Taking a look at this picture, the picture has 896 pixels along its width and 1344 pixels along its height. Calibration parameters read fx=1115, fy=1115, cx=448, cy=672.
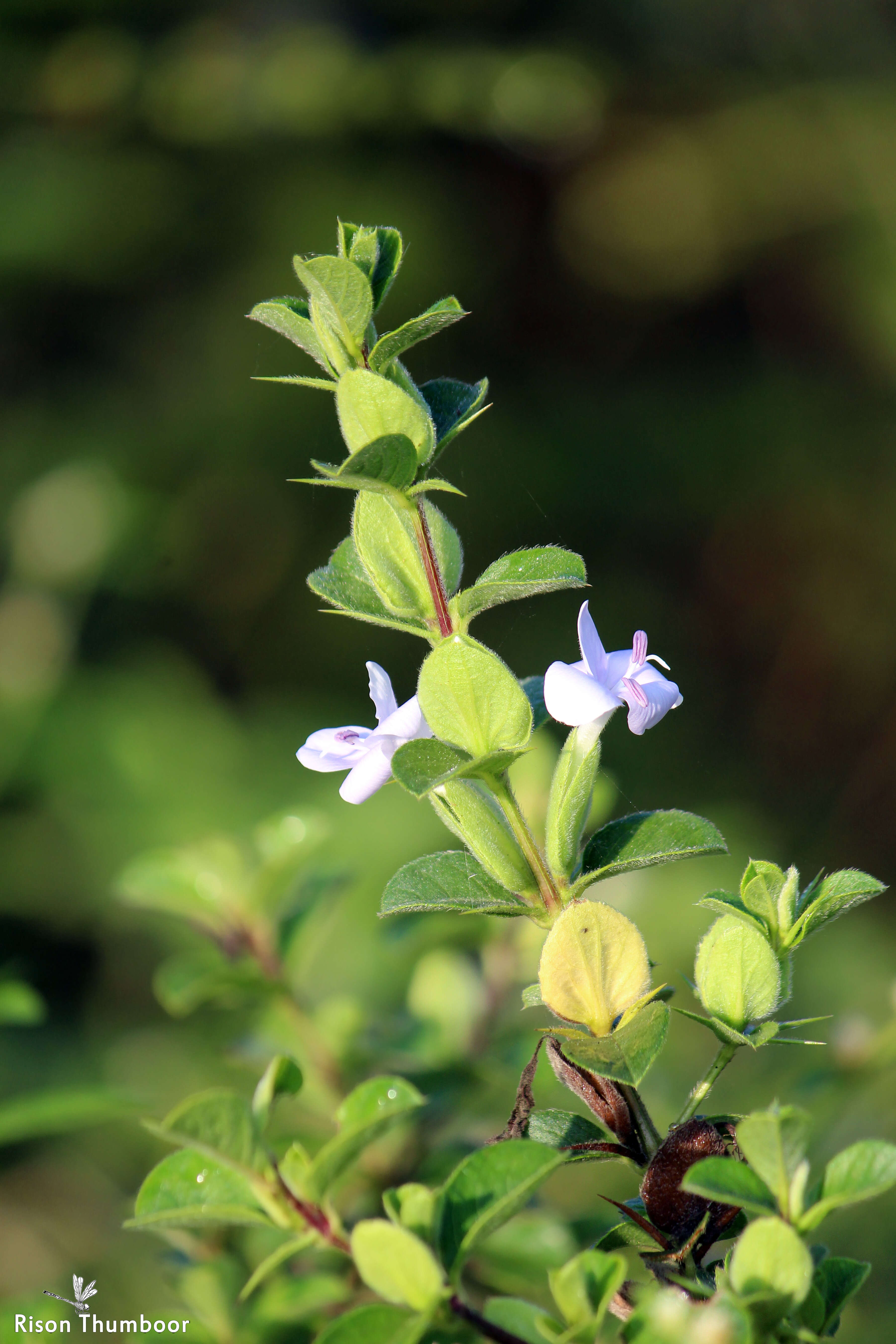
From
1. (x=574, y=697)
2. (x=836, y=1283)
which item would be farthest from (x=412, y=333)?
(x=836, y=1283)

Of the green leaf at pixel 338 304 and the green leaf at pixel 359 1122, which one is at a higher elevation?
the green leaf at pixel 338 304

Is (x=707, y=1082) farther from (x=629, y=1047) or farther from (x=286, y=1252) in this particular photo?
(x=286, y=1252)

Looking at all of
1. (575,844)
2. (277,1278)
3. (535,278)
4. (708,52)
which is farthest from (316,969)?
(708,52)

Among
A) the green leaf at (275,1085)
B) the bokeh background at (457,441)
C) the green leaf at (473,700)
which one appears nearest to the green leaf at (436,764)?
the green leaf at (473,700)

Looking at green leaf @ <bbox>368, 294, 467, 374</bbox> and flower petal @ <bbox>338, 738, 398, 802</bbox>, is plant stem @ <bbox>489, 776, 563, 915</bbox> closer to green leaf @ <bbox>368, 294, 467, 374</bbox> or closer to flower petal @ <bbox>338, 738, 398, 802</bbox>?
flower petal @ <bbox>338, 738, 398, 802</bbox>

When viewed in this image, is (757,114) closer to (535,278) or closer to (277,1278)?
(535,278)

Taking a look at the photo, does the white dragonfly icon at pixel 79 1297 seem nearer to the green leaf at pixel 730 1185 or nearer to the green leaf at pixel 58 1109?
the green leaf at pixel 58 1109

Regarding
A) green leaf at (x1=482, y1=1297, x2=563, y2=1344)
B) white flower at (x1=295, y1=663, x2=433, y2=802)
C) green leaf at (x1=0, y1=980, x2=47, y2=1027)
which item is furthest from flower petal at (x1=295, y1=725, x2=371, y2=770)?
green leaf at (x1=0, y1=980, x2=47, y2=1027)
